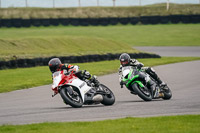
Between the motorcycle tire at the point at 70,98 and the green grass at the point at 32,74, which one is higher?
the motorcycle tire at the point at 70,98

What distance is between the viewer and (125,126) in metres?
7.93

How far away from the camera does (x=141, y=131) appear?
7480mm

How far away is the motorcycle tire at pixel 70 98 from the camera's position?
10.5 m

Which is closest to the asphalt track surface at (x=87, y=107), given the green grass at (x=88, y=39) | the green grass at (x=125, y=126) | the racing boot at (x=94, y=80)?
the racing boot at (x=94, y=80)

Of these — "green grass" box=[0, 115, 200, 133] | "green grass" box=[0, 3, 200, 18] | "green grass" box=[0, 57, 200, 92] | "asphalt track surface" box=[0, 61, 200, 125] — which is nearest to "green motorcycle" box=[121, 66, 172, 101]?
"asphalt track surface" box=[0, 61, 200, 125]

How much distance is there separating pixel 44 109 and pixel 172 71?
10.4 m

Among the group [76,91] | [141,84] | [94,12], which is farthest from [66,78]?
[94,12]

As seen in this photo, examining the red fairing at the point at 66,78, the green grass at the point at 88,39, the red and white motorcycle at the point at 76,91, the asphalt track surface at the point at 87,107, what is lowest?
the green grass at the point at 88,39

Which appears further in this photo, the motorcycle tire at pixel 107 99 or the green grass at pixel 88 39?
the green grass at pixel 88 39

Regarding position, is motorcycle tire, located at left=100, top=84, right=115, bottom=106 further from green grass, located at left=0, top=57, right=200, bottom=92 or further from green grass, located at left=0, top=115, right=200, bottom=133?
green grass, located at left=0, top=57, right=200, bottom=92

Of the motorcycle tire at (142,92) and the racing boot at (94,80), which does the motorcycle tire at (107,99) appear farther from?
the motorcycle tire at (142,92)

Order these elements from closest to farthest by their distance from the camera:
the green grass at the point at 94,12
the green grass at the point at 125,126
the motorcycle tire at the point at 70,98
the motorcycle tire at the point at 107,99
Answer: the green grass at the point at 125,126 < the motorcycle tire at the point at 70,98 < the motorcycle tire at the point at 107,99 < the green grass at the point at 94,12

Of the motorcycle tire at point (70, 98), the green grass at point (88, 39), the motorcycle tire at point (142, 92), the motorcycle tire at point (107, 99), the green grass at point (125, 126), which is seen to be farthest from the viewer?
the green grass at point (88, 39)

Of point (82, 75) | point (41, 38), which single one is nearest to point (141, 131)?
point (82, 75)
